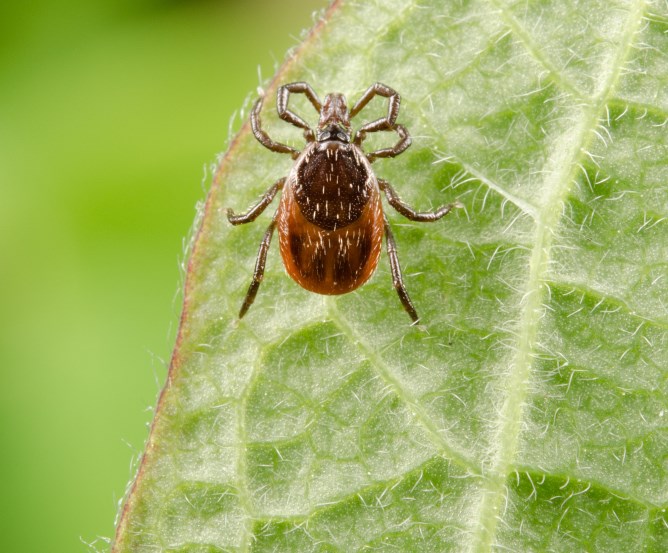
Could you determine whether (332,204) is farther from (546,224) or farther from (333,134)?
(546,224)

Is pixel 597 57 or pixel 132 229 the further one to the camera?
pixel 132 229

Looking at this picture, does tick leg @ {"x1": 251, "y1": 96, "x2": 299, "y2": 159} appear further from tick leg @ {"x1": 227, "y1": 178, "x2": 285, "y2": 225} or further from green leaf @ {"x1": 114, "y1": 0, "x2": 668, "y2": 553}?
tick leg @ {"x1": 227, "y1": 178, "x2": 285, "y2": 225}

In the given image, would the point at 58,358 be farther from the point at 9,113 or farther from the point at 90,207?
the point at 9,113

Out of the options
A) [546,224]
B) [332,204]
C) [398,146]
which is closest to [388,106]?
[398,146]

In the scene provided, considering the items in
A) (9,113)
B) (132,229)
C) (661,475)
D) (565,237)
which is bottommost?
(661,475)

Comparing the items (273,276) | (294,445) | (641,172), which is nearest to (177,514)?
(294,445)

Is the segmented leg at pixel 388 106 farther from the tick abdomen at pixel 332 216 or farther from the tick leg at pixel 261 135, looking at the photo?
the tick leg at pixel 261 135
